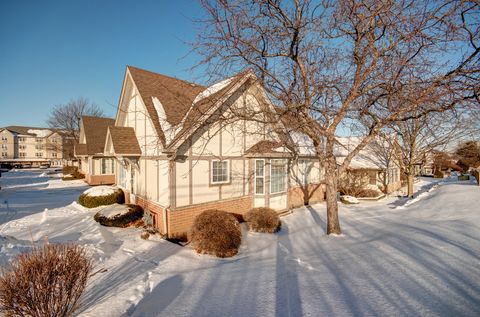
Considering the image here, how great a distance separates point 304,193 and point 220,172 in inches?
274

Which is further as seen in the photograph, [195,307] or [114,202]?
[114,202]

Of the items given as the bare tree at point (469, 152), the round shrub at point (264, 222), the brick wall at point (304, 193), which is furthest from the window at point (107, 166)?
the bare tree at point (469, 152)

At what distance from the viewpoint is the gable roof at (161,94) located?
29.1 ft

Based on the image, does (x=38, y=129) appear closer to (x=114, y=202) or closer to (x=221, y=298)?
(x=114, y=202)

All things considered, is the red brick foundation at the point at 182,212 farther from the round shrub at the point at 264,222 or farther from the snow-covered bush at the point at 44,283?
the snow-covered bush at the point at 44,283

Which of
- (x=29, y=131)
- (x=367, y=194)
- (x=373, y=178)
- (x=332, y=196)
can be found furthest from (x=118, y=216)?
(x=29, y=131)

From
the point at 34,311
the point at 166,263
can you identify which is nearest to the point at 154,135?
the point at 166,263

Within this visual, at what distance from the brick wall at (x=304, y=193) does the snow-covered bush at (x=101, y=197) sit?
10066 mm

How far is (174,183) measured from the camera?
27.4 feet

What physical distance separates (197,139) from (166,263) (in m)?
4.78

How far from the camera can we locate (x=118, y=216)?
954cm

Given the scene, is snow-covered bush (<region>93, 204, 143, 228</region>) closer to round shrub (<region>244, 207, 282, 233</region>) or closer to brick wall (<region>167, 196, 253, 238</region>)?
brick wall (<region>167, 196, 253, 238</region>)

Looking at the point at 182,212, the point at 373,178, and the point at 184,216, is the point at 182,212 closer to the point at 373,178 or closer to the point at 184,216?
the point at 184,216

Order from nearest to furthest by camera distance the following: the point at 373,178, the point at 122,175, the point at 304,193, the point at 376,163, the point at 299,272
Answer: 1. the point at 299,272
2. the point at 122,175
3. the point at 304,193
4. the point at 373,178
5. the point at 376,163
